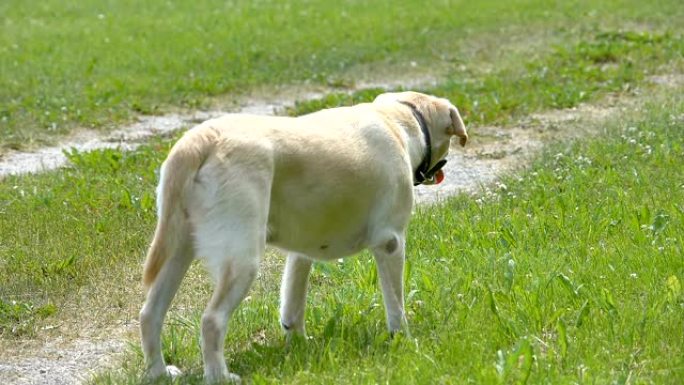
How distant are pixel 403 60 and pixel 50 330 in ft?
34.2

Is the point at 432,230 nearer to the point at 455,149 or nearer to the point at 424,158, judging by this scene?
the point at 424,158

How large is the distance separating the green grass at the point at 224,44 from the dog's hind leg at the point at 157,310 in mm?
6433

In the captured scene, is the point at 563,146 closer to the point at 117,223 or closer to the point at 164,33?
the point at 117,223

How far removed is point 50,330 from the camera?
640 centimetres

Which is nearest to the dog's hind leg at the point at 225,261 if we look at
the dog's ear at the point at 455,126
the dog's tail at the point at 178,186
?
the dog's tail at the point at 178,186

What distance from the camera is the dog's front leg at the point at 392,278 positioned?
573 cm

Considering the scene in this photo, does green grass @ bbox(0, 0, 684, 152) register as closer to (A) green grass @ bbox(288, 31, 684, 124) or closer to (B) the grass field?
(B) the grass field

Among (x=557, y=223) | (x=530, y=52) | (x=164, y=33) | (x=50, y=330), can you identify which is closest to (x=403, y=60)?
(x=530, y=52)

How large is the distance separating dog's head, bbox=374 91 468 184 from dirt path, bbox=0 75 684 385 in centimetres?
195

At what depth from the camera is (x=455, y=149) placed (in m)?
11.1

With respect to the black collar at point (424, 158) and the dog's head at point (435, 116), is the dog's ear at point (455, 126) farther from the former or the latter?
the black collar at point (424, 158)

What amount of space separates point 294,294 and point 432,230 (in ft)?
6.47

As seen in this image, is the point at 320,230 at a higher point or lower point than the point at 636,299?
higher

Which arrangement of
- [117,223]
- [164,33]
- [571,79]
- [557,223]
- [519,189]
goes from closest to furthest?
[557,223], [117,223], [519,189], [571,79], [164,33]
